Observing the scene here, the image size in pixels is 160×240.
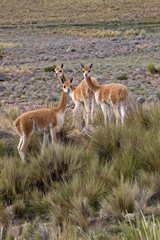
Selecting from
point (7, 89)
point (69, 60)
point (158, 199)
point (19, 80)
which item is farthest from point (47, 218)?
point (69, 60)

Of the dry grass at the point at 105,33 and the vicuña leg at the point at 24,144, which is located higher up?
the vicuña leg at the point at 24,144

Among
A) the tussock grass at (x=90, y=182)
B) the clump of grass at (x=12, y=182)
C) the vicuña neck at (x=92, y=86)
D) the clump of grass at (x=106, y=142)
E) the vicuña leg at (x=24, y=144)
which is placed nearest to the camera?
the tussock grass at (x=90, y=182)

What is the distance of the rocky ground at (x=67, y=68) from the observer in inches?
703

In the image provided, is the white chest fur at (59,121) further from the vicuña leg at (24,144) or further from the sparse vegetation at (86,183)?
the vicuña leg at (24,144)

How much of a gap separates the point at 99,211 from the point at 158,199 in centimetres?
82

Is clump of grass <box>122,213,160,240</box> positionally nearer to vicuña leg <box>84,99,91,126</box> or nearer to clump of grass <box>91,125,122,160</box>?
clump of grass <box>91,125,122,160</box>

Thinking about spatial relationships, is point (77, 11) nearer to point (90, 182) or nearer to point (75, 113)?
point (75, 113)

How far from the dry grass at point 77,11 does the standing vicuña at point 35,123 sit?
60.1m

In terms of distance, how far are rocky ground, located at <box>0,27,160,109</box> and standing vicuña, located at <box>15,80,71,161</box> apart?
3.76 metres

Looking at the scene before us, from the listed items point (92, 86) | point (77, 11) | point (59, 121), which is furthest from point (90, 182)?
point (77, 11)

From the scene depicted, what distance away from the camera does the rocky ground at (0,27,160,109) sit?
17.9m

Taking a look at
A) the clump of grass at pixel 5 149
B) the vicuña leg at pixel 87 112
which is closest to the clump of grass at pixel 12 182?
the clump of grass at pixel 5 149

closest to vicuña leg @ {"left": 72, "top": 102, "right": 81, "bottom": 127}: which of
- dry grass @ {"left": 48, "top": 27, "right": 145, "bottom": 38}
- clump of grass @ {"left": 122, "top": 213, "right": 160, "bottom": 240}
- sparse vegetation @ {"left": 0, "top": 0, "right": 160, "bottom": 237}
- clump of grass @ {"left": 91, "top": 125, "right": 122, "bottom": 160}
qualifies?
sparse vegetation @ {"left": 0, "top": 0, "right": 160, "bottom": 237}

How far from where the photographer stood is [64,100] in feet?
32.7
